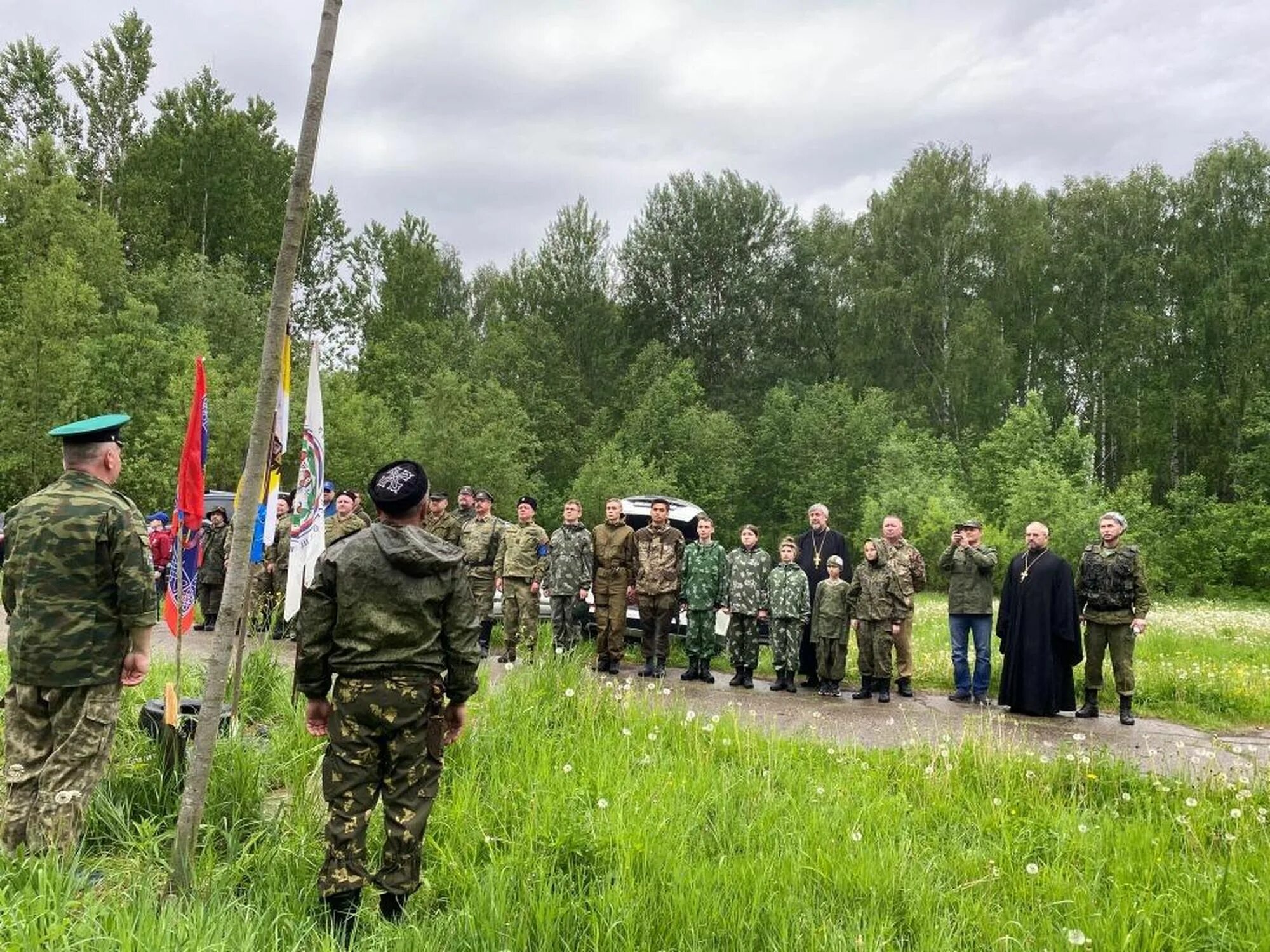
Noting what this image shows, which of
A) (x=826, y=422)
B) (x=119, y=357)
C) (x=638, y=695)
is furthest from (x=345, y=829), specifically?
(x=826, y=422)

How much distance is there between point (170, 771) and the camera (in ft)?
15.9

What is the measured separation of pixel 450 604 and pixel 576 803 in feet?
4.70

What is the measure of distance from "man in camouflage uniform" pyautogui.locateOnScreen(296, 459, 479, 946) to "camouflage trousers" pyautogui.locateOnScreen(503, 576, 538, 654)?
687 cm

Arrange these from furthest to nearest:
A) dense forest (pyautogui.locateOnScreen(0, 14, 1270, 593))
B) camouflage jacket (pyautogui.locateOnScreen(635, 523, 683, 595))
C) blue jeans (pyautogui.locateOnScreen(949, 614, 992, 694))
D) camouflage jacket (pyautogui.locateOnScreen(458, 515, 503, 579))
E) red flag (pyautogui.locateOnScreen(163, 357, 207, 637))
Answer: dense forest (pyautogui.locateOnScreen(0, 14, 1270, 593)) < camouflage jacket (pyautogui.locateOnScreen(458, 515, 503, 579)) < camouflage jacket (pyautogui.locateOnScreen(635, 523, 683, 595)) < blue jeans (pyautogui.locateOnScreen(949, 614, 992, 694)) < red flag (pyautogui.locateOnScreen(163, 357, 207, 637))

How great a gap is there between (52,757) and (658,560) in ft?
22.8

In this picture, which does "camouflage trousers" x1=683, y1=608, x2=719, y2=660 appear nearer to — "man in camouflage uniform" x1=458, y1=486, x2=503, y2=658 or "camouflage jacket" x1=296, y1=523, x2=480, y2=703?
"man in camouflage uniform" x1=458, y1=486, x2=503, y2=658

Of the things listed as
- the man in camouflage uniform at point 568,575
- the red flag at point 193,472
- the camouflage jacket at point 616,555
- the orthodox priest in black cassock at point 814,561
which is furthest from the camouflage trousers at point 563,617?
the red flag at point 193,472

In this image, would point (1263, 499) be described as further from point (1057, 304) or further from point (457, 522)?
point (457, 522)

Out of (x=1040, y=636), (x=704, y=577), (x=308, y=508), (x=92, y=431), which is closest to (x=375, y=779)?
(x=92, y=431)

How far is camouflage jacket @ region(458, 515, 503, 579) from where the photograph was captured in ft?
37.1

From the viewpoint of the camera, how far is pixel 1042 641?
8.83 meters

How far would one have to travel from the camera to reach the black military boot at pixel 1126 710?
8.43m

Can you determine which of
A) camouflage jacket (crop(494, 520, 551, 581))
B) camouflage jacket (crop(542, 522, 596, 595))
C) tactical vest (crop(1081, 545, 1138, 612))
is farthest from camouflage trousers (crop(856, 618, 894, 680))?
camouflage jacket (crop(494, 520, 551, 581))

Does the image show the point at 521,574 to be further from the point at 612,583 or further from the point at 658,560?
the point at 658,560
